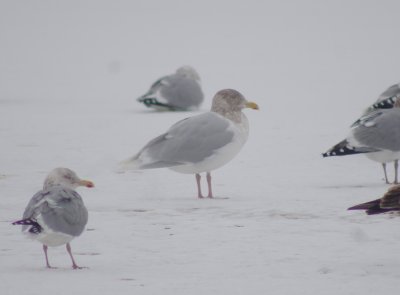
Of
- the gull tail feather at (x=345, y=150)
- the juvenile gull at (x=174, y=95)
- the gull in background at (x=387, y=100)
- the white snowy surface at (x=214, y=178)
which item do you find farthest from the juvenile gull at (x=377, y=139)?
the juvenile gull at (x=174, y=95)

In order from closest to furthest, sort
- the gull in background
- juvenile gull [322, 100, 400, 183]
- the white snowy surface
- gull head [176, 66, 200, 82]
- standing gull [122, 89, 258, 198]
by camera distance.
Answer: the white snowy surface → standing gull [122, 89, 258, 198] → juvenile gull [322, 100, 400, 183] → the gull in background → gull head [176, 66, 200, 82]

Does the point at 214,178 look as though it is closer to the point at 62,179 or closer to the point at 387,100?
the point at 387,100

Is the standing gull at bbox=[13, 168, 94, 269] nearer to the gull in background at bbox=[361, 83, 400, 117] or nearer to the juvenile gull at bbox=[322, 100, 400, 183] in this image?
the juvenile gull at bbox=[322, 100, 400, 183]

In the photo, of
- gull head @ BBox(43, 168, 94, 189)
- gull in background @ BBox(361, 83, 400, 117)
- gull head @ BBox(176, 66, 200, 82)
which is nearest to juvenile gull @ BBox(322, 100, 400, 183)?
gull in background @ BBox(361, 83, 400, 117)

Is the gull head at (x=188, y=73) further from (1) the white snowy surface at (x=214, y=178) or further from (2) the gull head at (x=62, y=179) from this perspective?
(2) the gull head at (x=62, y=179)

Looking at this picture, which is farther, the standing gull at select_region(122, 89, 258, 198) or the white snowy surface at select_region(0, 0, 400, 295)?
the standing gull at select_region(122, 89, 258, 198)

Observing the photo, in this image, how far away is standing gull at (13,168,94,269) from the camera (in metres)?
6.13

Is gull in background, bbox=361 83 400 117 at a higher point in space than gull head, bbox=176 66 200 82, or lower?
lower

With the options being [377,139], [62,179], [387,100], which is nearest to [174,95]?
[387,100]

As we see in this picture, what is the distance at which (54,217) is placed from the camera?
619 cm

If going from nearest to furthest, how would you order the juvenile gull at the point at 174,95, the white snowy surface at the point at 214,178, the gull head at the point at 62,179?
the white snowy surface at the point at 214,178 → the gull head at the point at 62,179 → the juvenile gull at the point at 174,95

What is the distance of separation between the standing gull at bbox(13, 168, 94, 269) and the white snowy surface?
0.76 ft

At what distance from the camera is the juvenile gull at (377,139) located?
9.80 metres

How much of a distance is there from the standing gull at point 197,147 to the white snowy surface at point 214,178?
0.31m
